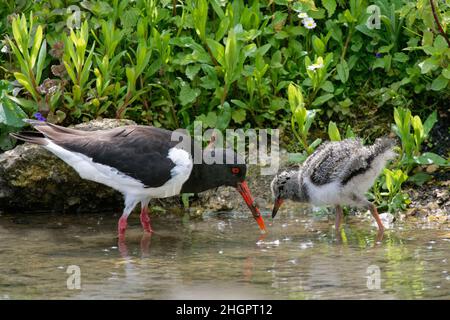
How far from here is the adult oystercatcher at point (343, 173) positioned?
8.12 m

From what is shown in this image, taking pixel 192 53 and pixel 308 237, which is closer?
pixel 308 237

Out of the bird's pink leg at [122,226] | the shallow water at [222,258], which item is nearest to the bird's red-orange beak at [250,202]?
the shallow water at [222,258]

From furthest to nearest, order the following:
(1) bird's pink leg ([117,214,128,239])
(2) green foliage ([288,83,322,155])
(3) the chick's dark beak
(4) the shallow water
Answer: (2) green foliage ([288,83,322,155]) < (3) the chick's dark beak < (1) bird's pink leg ([117,214,128,239]) < (4) the shallow water

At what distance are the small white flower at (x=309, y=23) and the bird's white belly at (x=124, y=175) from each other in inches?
94.9

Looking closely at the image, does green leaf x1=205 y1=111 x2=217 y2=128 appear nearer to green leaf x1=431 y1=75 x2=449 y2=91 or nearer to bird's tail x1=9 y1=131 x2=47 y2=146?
bird's tail x1=9 y1=131 x2=47 y2=146

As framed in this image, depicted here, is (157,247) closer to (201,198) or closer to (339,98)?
(201,198)

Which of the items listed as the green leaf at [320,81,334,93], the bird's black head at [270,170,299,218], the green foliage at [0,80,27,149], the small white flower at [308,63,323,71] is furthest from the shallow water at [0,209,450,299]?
the small white flower at [308,63,323,71]

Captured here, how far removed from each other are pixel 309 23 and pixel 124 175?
2.93 m

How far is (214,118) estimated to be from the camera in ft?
31.3

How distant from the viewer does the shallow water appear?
6539 mm

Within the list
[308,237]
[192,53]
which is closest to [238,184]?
[308,237]

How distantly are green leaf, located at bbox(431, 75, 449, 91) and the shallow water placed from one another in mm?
1615

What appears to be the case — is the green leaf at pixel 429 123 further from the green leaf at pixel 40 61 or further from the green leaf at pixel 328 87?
the green leaf at pixel 40 61

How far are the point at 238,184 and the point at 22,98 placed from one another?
94.2 inches
